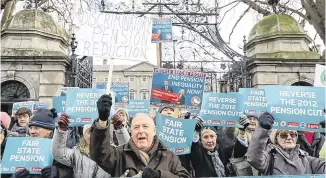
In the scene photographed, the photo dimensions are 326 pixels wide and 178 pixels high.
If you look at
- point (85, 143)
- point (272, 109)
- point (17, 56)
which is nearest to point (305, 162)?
point (272, 109)

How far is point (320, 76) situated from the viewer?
473cm

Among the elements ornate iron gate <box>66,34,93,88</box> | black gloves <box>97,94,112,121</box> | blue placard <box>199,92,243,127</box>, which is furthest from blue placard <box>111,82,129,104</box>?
black gloves <box>97,94,112,121</box>

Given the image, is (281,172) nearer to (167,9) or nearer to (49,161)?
(49,161)

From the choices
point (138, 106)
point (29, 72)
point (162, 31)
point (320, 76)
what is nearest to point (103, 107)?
point (320, 76)

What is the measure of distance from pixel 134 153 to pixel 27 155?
147 cm

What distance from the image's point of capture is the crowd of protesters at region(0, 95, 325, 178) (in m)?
2.88

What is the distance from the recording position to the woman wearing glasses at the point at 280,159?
3317 millimetres

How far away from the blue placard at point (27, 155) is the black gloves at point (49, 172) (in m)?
0.09

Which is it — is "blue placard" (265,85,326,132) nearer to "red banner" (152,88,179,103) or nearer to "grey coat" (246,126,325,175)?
"grey coat" (246,126,325,175)

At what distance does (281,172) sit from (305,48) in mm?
10855

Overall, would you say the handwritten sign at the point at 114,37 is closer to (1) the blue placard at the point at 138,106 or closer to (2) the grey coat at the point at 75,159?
Result: (2) the grey coat at the point at 75,159

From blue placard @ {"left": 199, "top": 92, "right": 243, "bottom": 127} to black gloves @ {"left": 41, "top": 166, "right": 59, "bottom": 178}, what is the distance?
271 cm

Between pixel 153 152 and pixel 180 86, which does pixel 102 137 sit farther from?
pixel 180 86

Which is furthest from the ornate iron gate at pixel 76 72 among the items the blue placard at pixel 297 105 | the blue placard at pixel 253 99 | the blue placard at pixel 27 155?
the blue placard at pixel 297 105
